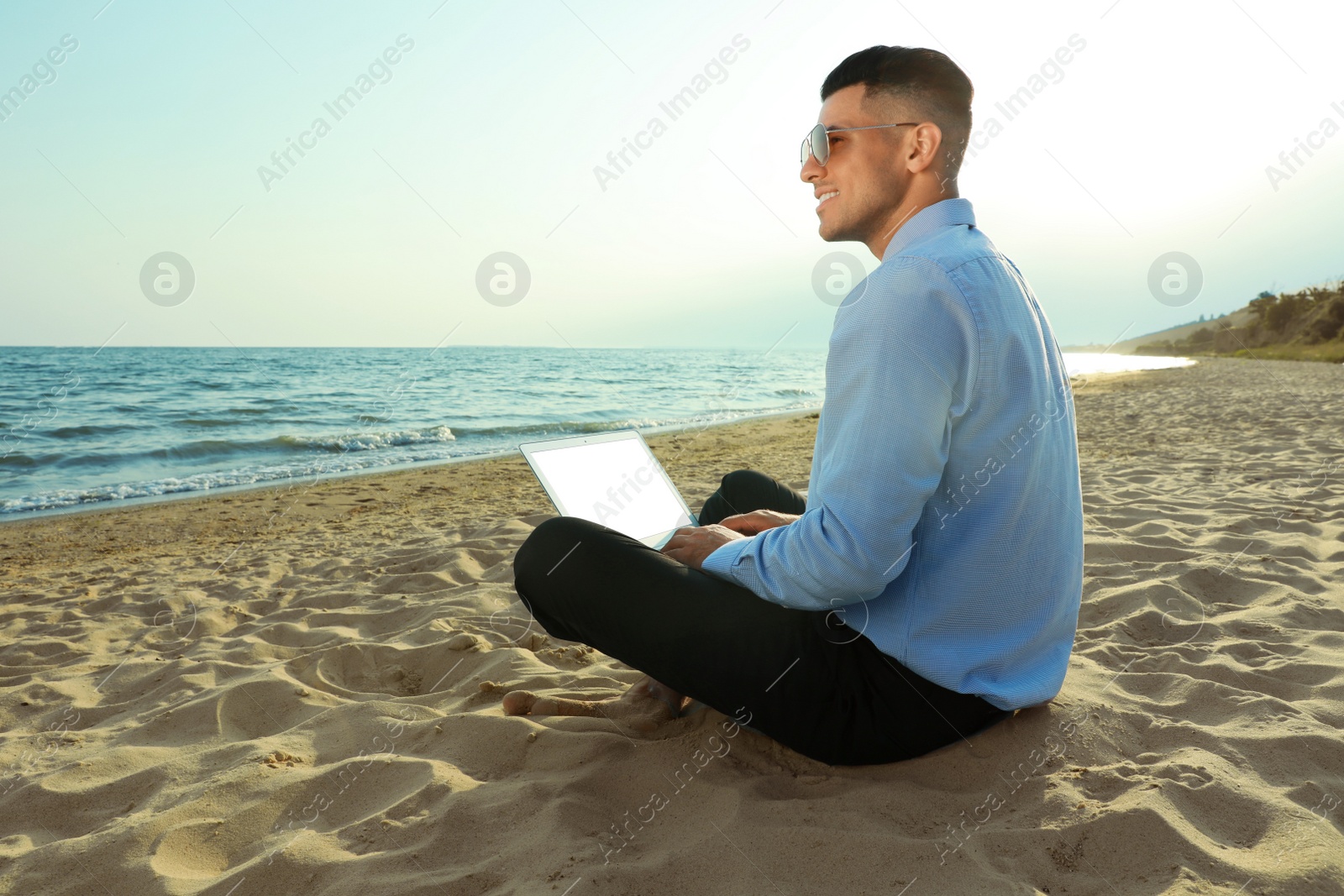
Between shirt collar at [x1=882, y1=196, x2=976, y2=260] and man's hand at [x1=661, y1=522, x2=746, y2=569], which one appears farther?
man's hand at [x1=661, y1=522, x2=746, y2=569]

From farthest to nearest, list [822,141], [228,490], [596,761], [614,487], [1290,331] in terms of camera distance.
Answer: [1290,331]
[228,490]
[614,487]
[596,761]
[822,141]

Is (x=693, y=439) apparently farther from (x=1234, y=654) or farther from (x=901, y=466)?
(x=901, y=466)

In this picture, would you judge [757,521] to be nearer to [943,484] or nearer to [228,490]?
[943,484]

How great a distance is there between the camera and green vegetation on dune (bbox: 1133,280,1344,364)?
27.3 metres

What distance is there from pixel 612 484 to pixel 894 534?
118cm

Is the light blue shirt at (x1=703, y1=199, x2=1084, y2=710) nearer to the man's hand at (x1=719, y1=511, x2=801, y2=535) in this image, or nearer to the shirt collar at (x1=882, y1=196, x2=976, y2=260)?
the shirt collar at (x1=882, y1=196, x2=976, y2=260)

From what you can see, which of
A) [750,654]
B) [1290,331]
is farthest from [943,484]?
[1290,331]

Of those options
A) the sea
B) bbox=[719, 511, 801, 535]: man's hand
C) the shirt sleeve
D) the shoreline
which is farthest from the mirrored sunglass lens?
the shoreline

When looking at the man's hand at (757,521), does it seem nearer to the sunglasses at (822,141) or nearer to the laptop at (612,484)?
the laptop at (612,484)

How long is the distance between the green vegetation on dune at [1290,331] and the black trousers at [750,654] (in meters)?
30.4

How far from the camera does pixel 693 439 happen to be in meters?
11.5

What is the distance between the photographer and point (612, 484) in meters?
2.40

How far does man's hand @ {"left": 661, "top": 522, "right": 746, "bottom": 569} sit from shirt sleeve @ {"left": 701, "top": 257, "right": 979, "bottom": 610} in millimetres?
339

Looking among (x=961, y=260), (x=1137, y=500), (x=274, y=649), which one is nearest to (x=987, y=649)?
(x=961, y=260)
